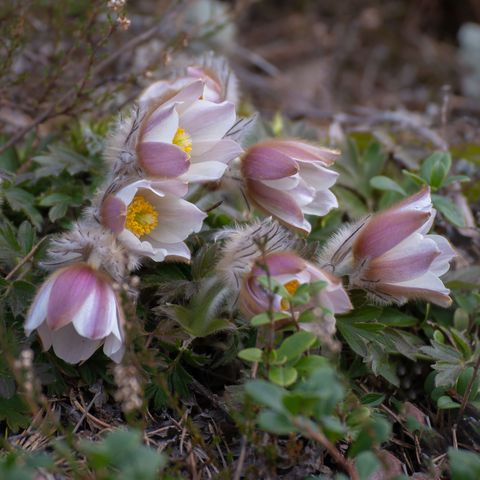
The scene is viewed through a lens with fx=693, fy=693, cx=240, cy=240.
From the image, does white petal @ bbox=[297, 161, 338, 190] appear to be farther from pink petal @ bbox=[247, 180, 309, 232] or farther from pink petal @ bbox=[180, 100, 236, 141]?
pink petal @ bbox=[180, 100, 236, 141]

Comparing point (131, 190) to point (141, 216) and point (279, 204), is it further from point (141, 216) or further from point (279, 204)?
point (279, 204)

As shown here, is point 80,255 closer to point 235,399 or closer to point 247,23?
point 235,399

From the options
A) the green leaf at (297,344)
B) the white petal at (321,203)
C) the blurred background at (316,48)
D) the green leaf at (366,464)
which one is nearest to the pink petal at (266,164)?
the white petal at (321,203)

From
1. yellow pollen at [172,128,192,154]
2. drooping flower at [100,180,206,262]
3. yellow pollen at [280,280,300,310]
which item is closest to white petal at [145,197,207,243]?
drooping flower at [100,180,206,262]

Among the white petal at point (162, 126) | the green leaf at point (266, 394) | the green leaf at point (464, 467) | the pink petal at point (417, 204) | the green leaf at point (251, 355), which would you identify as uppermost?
the white petal at point (162, 126)

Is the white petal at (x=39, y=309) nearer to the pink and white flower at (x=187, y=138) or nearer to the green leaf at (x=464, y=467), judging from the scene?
the pink and white flower at (x=187, y=138)

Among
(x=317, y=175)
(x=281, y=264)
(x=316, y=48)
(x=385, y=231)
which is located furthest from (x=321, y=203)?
(x=316, y=48)

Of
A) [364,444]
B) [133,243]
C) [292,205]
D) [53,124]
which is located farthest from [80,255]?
[53,124]
